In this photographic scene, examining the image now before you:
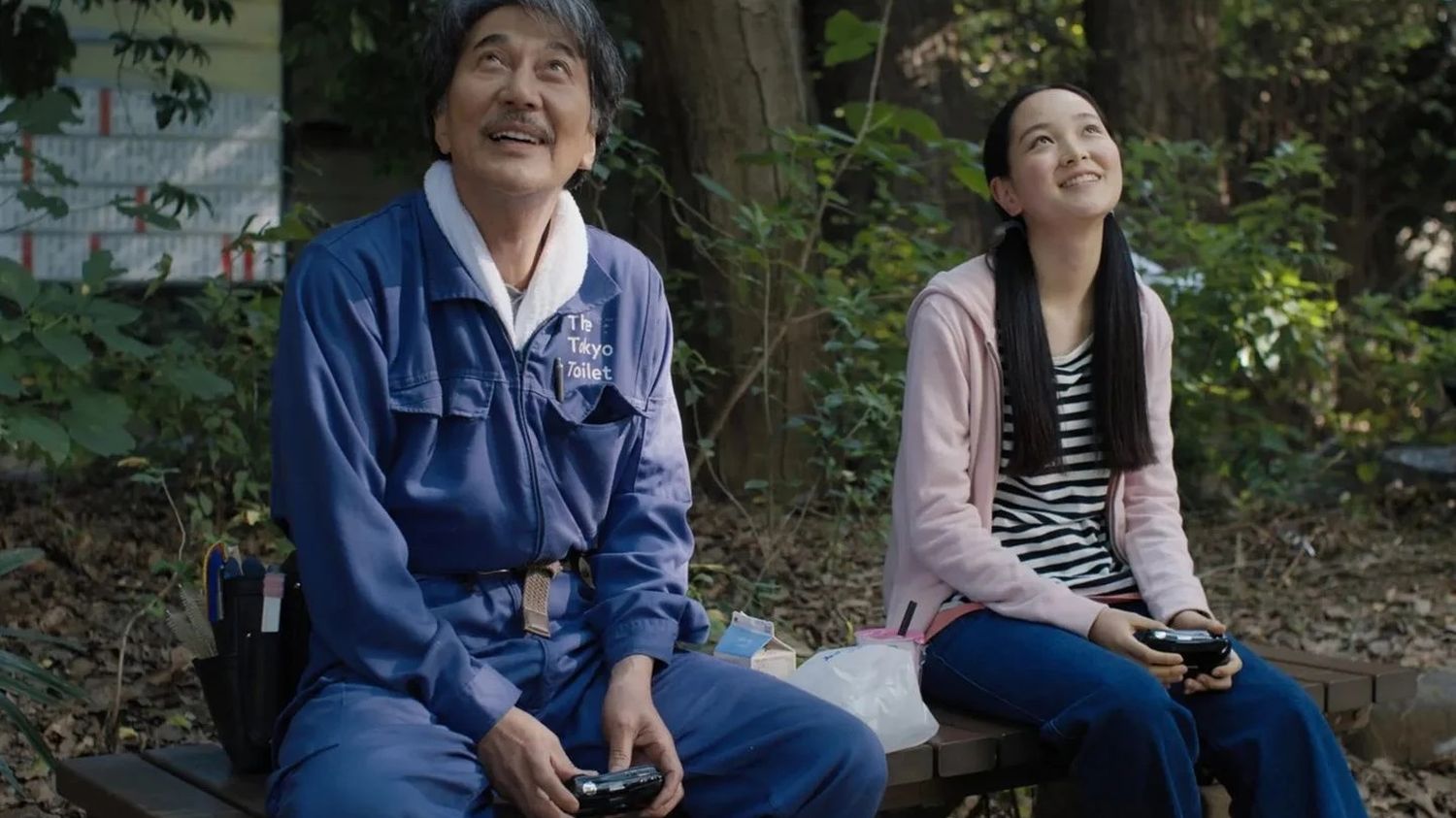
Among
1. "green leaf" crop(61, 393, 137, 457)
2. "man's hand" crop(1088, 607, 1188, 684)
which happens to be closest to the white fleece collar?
"man's hand" crop(1088, 607, 1188, 684)

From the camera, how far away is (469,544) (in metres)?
3.13

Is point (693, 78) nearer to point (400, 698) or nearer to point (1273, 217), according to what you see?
point (1273, 217)

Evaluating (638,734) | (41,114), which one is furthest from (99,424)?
(638,734)

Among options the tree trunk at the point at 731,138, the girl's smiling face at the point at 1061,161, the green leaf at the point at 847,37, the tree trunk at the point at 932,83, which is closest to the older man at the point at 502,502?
the girl's smiling face at the point at 1061,161

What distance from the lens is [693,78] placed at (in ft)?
24.3

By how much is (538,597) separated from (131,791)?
2.44 ft

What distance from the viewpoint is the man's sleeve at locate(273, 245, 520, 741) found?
2.96 meters

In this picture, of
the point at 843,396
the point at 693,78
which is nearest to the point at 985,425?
the point at 843,396

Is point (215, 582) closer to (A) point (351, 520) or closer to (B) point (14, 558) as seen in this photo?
(A) point (351, 520)

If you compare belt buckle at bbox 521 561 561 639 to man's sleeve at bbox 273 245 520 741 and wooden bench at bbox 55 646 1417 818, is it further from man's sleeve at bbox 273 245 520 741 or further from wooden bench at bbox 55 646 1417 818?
wooden bench at bbox 55 646 1417 818

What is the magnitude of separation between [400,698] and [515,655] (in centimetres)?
24

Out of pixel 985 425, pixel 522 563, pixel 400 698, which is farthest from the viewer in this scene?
pixel 985 425

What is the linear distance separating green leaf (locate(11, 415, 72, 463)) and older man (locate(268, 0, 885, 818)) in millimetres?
1645

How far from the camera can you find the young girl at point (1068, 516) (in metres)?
3.54
